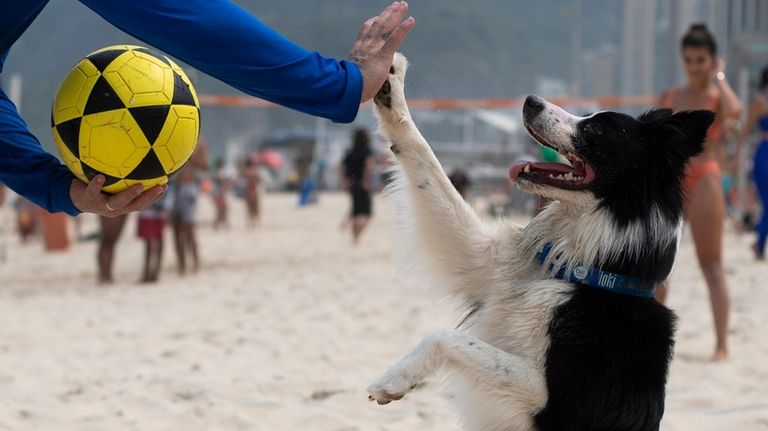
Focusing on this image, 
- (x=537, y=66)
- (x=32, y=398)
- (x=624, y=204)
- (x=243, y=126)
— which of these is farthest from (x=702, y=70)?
(x=243, y=126)

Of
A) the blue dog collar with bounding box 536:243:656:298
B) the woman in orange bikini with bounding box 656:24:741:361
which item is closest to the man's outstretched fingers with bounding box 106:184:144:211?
the blue dog collar with bounding box 536:243:656:298

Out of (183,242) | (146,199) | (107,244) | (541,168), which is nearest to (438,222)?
(541,168)

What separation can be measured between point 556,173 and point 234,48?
3.86 feet

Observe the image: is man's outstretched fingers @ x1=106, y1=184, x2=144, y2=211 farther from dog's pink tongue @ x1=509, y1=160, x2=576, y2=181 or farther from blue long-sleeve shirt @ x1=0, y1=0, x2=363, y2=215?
dog's pink tongue @ x1=509, y1=160, x2=576, y2=181

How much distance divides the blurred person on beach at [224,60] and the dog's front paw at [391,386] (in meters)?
0.82

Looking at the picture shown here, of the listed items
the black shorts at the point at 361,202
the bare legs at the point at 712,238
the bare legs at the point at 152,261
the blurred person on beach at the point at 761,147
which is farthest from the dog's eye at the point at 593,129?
the black shorts at the point at 361,202

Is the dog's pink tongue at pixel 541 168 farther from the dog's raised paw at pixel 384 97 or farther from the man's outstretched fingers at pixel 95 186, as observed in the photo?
the man's outstretched fingers at pixel 95 186

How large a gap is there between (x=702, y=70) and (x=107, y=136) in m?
3.81

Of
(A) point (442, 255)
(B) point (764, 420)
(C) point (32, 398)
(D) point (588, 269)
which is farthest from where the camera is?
(C) point (32, 398)

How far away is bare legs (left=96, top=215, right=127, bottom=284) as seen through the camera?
9.67 meters

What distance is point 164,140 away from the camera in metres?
2.69

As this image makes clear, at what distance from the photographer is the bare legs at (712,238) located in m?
5.10

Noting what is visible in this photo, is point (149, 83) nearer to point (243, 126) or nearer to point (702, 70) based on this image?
point (702, 70)

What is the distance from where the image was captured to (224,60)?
7.59 ft
